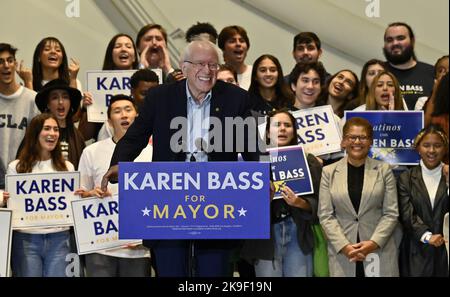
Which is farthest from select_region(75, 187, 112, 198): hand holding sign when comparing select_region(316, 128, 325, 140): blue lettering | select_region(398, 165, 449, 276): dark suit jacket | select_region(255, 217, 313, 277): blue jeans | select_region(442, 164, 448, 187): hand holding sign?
select_region(442, 164, 448, 187): hand holding sign

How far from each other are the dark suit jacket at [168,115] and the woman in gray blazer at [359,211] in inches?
57.3

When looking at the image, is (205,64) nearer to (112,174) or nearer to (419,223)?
(112,174)

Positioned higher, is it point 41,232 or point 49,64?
point 49,64

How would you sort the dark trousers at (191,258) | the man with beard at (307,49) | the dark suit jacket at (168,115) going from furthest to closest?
the man with beard at (307,49), the dark suit jacket at (168,115), the dark trousers at (191,258)

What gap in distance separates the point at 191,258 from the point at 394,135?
90.7 inches

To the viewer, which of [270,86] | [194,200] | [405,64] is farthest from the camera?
[405,64]

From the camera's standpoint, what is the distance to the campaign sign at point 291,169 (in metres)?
7.25

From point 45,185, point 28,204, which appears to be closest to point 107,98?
point 45,185

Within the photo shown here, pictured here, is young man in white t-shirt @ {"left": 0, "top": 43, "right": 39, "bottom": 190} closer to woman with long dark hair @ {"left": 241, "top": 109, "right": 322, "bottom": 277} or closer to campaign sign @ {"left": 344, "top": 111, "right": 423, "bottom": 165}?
woman with long dark hair @ {"left": 241, "top": 109, "right": 322, "bottom": 277}

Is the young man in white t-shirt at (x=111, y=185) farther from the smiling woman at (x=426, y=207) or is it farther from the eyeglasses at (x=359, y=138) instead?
the smiling woman at (x=426, y=207)

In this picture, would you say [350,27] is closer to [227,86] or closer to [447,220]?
[447,220]

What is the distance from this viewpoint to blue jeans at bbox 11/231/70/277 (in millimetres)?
7188

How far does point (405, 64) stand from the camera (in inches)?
324

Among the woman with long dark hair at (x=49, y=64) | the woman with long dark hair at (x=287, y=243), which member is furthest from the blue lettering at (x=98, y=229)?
the woman with long dark hair at (x=49, y=64)
